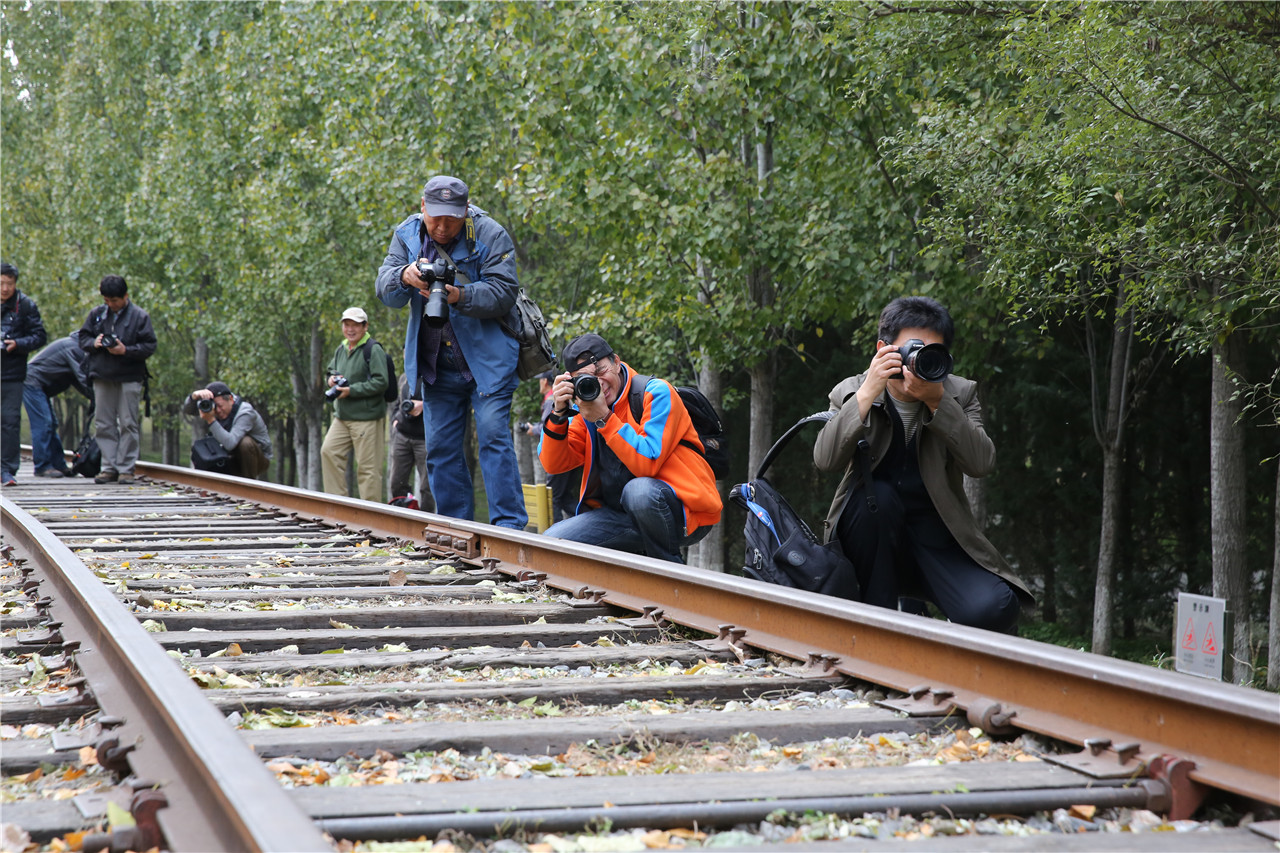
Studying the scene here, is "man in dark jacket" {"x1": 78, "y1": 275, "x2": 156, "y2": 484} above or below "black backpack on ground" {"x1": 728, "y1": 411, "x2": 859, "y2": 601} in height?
above

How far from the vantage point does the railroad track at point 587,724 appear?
6.57 ft

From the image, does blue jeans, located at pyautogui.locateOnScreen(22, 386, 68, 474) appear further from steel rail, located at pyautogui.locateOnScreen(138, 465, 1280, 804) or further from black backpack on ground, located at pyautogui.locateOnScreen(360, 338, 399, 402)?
steel rail, located at pyautogui.locateOnScreen(138, 465, 1280, 804)

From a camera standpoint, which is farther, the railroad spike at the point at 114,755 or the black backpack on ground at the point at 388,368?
the black backpack on ground at the point at 388,368

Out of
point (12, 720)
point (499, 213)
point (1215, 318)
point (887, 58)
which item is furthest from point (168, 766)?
point (499, 213)

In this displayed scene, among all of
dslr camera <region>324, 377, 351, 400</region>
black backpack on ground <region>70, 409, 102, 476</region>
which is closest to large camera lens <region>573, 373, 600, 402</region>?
dslr camera <region>324, 377, 351, 400</region>

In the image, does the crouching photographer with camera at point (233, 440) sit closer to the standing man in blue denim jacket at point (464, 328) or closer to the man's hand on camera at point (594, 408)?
the standing man in blue denim jacket at point (464, 328)

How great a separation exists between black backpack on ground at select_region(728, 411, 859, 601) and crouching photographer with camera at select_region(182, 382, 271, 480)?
8.09 meters

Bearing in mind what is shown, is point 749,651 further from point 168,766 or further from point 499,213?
point 499,213

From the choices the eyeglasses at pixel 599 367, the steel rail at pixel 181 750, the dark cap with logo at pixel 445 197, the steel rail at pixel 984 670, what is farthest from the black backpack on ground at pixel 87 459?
the steel rail at pixel 181 750

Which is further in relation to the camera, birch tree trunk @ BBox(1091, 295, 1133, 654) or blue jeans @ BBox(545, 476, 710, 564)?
birch tree trunk @ BBox(1091, 295, 1133, 654)

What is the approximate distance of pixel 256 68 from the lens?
2564 centimetres

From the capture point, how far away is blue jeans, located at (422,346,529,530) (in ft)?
21.7

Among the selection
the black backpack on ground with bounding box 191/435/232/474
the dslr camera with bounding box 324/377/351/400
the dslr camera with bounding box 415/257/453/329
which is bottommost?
the black backpack on ground with bounding box 191/435/232/474

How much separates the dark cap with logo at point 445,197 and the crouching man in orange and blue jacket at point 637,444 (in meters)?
1.21
